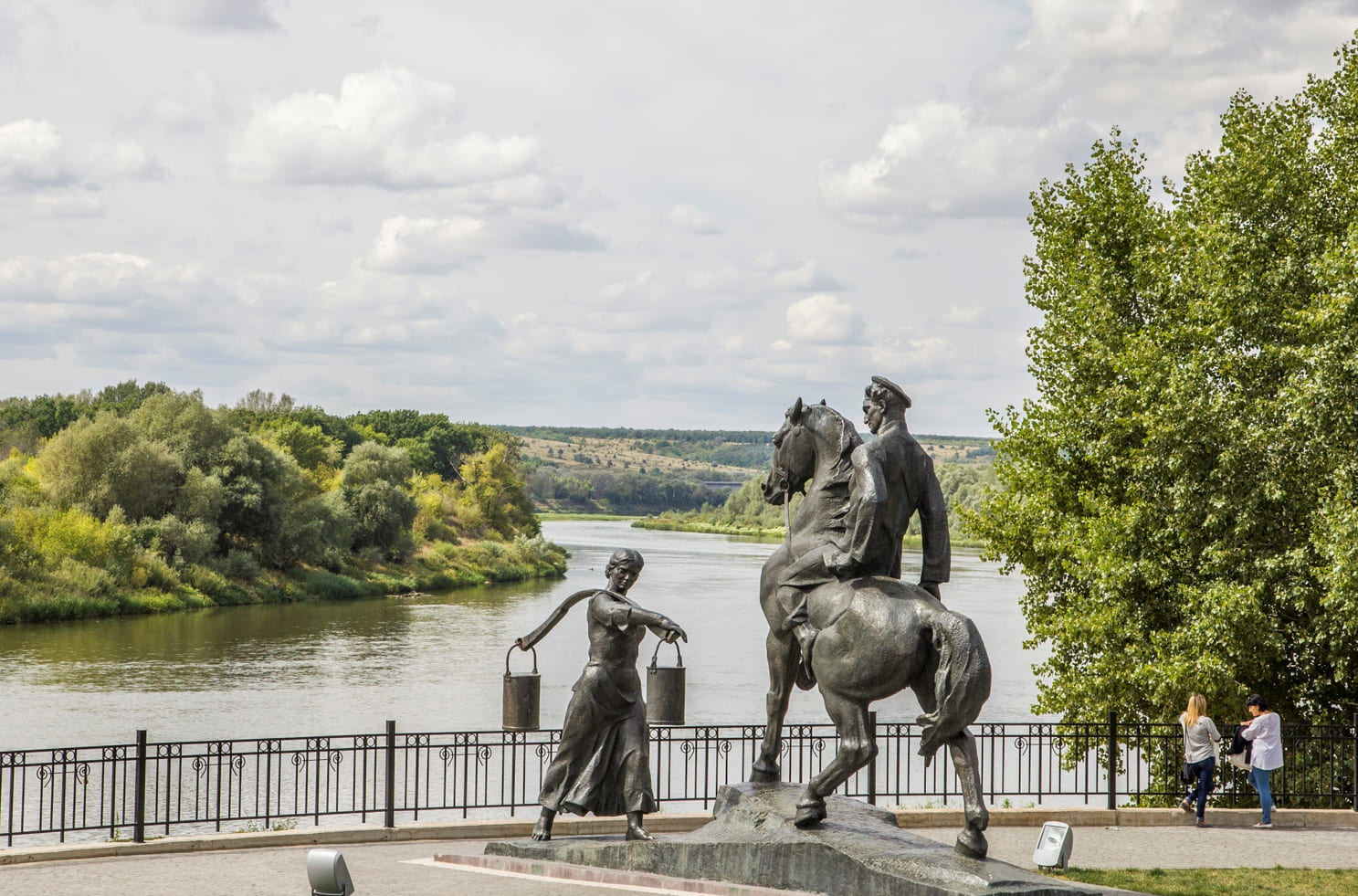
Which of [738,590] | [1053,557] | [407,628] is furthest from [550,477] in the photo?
[1053,557]

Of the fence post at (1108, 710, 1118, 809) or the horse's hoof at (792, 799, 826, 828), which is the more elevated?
the horse's hoof at (792, 799, 826, 828)

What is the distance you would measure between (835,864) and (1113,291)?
12850 mm

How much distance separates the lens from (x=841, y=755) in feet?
29.4

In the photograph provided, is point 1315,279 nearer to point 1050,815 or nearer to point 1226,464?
point 1226,464

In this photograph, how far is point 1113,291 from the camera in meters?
19.5

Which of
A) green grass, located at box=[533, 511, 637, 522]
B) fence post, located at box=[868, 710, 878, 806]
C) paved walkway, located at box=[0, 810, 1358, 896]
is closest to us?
fence post, located at box=[868, 710, 878, 806]

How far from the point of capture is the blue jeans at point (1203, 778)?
12945mm

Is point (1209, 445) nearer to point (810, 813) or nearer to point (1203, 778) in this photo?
point (1203, 778)

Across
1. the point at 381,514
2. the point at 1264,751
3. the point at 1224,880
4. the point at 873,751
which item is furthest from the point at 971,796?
the point at 381,514

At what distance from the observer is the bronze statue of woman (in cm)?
991

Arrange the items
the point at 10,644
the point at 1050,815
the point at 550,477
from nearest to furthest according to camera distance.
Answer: the point at 1050,815
the point at 10,644
the point at 550,477

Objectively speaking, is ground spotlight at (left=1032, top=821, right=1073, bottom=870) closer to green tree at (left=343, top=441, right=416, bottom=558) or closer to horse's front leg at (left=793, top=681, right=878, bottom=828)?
horse's front leg at (left=793, top=681, right=878, bottom=828)

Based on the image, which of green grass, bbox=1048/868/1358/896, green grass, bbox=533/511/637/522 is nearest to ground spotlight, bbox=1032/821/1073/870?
green grass, bbox=1048/868/1358/896

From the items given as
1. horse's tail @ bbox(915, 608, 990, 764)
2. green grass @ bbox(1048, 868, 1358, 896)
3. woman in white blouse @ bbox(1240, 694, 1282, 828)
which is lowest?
green grass @ bbox(1048, 868, 1358, 896)
